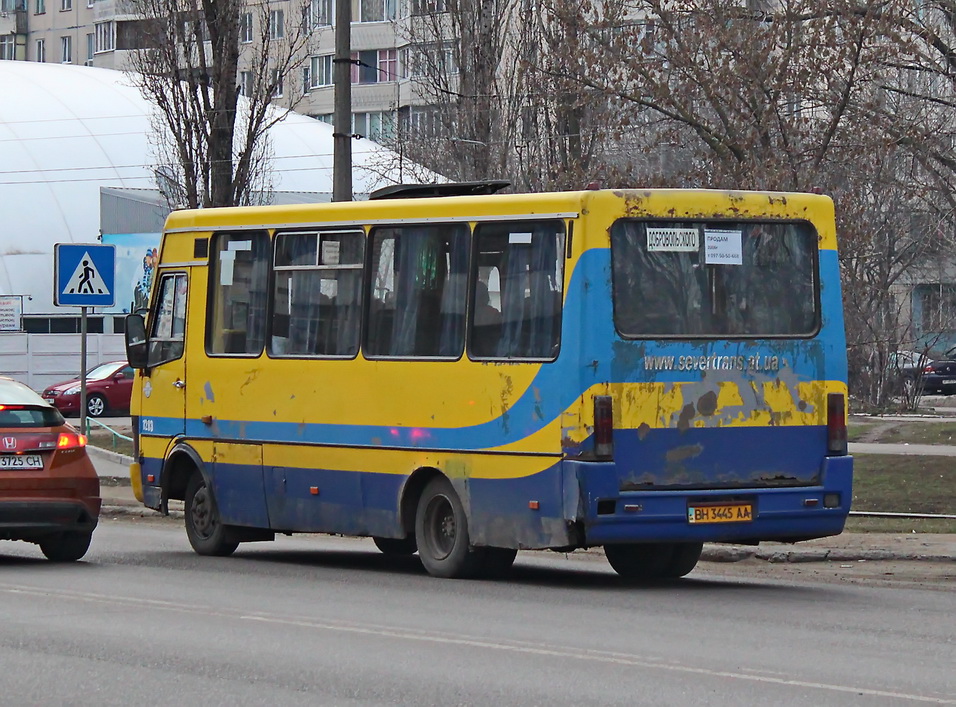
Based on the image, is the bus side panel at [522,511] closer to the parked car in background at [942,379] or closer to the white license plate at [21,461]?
the white license plate at [21,461]

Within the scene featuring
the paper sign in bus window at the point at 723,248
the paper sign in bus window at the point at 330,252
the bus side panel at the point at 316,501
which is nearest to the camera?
the paper sign in bus window at the point at 723,248

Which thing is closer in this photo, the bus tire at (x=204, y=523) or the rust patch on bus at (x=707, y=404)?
the rust patch on bus at (x=707, y=404)

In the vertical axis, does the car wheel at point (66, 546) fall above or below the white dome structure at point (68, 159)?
below

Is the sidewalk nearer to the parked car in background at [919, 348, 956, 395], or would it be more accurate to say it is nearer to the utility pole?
the utility pole

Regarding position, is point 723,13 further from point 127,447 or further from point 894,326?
point 894,326

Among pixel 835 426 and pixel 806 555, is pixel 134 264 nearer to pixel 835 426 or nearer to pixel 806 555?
pixel 806 555

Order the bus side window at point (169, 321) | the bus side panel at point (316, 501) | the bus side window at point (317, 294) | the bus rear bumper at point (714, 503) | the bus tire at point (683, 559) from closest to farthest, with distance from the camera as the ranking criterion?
the bus rear bumper at point (714, 503) → the bus tire at point (683, 559) → the bus side panel at point (316, 501) → the bus side window at point (317, 294) → the bus side window at point (169, 321)

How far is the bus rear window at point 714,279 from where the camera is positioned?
12695 mm

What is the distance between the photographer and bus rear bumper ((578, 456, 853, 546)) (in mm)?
12328

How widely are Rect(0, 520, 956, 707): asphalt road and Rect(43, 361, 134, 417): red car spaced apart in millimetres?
27119

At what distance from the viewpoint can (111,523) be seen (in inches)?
822

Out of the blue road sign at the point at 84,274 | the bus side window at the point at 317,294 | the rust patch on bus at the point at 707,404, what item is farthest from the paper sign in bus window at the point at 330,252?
the blue road sign at the point at 84,274

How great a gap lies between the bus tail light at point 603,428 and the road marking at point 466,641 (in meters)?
2.37

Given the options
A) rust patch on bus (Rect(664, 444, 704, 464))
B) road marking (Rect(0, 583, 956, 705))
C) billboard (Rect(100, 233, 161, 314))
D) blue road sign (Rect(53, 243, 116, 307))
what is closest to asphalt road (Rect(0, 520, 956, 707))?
road marking (Rect(0, 583, 956, 705))
